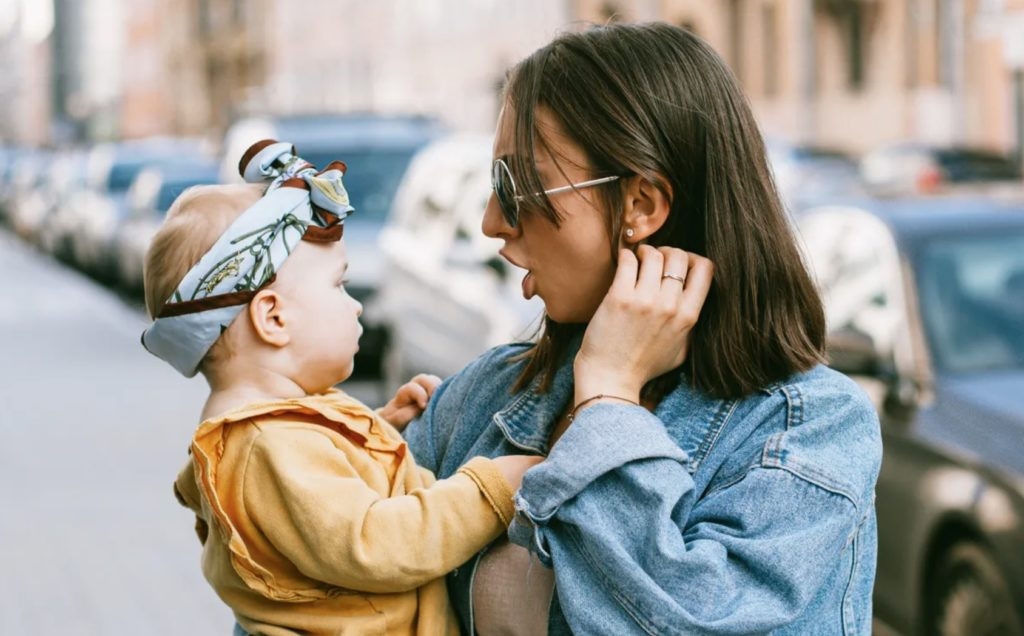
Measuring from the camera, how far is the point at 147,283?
2.46 meters

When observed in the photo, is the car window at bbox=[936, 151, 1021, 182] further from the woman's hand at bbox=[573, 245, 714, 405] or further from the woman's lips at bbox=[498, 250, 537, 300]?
the woman's hand at bbox=[573, 245, 714, 405]

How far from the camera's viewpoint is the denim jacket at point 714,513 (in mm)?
1991

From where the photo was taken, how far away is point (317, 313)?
241cm

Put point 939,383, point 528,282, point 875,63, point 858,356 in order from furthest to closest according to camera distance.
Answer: point 875,63 → point 858,356 → point 939,383 → point 528,282

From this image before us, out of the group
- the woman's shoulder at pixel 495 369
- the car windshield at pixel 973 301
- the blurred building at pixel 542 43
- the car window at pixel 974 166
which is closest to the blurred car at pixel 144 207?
the blurred building at pixel 542 43

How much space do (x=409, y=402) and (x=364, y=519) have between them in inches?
22.1

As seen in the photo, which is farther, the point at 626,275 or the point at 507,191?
the point at 507,191

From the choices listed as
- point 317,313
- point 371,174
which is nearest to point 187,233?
point 317,313

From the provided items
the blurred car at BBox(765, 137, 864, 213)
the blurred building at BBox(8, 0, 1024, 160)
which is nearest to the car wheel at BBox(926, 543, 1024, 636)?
the blurred building at BBox(8, 0, 1024, 160)

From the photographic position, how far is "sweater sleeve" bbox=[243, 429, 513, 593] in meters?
2.21

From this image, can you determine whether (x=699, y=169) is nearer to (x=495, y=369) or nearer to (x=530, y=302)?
(x=495, y=369)

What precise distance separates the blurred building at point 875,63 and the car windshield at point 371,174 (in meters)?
18.0

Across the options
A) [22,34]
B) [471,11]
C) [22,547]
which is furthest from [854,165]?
[22,34]

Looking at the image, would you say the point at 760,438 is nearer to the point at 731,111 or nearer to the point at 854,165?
the point at 731,111
